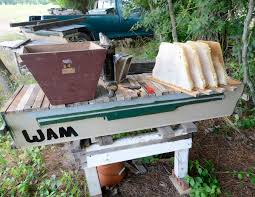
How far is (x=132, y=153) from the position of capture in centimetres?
194

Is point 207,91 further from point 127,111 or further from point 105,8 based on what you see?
point 105,8

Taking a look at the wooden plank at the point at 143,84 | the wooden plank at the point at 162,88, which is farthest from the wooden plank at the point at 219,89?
the wooden plank at the point at 143,84

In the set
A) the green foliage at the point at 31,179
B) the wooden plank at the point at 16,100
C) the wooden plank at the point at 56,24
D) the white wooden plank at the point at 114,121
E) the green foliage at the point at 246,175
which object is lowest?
the green foliage at the point at 31,179

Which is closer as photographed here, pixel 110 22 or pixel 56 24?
pixel 56 24

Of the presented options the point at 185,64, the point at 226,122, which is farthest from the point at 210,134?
the point at 185,64

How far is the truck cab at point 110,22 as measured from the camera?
5.73 meters

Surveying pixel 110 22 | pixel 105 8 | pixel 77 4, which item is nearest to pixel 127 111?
pixel 110 22

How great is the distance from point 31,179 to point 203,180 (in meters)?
1.60

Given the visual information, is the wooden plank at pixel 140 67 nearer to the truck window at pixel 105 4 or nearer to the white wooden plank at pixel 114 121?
the white wooden plank at pixel 114 121

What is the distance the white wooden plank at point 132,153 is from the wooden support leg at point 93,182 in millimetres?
100

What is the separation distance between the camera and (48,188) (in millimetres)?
2299

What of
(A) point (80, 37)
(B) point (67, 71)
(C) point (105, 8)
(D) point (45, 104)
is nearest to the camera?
(B) point (67, 71)

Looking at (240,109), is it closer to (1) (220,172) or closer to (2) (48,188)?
(1) (220,172)

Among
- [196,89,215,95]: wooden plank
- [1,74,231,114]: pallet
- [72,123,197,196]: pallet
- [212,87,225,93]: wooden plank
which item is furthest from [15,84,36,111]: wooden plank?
[212,87,225,93]: wooden plank
